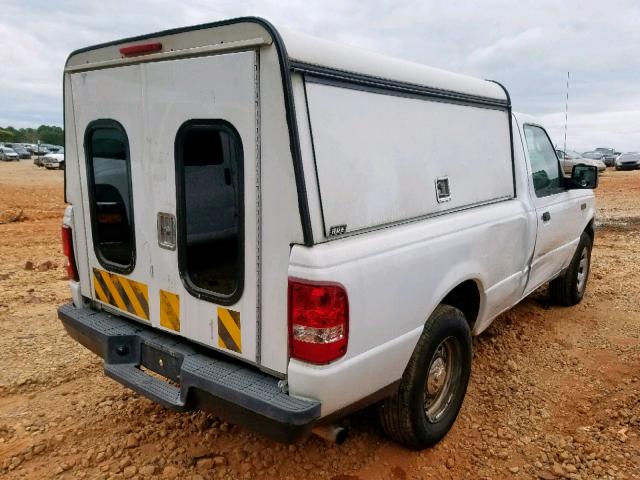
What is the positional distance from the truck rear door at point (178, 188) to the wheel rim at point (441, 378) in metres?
1.21

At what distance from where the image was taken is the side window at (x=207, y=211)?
257cm

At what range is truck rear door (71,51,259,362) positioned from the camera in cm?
235

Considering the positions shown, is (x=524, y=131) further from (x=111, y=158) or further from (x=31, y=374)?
(x=31, y=374)

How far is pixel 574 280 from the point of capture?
5.37 metres

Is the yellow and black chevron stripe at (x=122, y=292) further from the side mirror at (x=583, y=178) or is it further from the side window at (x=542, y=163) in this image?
the side mirror at (x=583, y=178)

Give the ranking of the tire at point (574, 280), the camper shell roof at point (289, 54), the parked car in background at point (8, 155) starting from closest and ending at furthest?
the camper shell roof at point (289, 54)
the tire at point (574, 280)
the parked car in background at point (8, 155)

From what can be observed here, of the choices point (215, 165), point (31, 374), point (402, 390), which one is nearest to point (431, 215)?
point (402, 390)

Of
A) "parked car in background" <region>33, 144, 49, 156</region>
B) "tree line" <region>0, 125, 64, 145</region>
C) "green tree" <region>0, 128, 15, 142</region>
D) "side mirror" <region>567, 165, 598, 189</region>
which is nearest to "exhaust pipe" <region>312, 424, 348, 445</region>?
"side mirror" <region>567, 165, 598, 189</region>

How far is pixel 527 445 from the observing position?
3.12 meters

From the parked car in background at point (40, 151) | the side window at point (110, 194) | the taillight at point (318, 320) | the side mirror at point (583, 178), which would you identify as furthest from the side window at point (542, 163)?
the parked car in background at point (40, 151)

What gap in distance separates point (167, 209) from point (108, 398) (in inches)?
65.7

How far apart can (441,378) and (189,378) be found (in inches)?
60.2

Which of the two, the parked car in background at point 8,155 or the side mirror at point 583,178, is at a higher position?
the parked car in background at point 8,155

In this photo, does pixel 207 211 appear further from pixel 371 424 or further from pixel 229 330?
pixel 371 424
